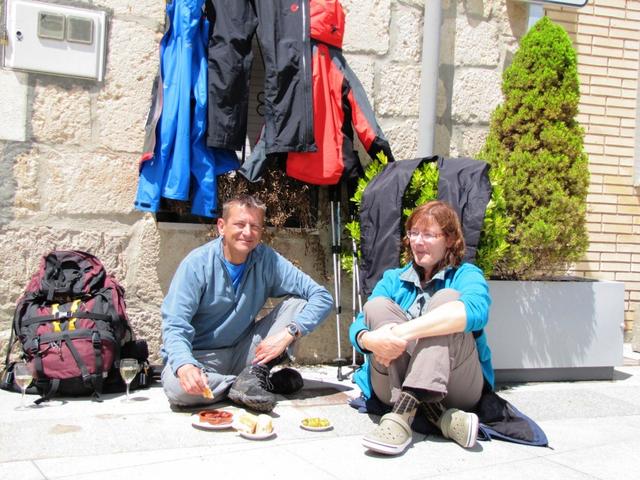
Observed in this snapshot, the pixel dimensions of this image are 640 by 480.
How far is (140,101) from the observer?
423 cm

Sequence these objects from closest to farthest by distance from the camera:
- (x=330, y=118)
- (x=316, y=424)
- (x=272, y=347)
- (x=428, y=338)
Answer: (x=428, y=338) → (x=316, y=424) → (x=272, y=347) → (x=330, y=118)

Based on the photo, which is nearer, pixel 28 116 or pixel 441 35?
pixel 28 116

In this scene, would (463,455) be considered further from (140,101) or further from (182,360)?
(140,101)

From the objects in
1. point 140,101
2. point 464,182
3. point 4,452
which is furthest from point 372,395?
point 140,101

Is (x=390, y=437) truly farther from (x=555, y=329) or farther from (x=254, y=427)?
(x=555, y=329)

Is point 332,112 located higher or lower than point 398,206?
higher

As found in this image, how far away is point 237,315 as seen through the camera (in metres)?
3.60

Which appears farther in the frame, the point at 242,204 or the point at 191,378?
the point at 242,204

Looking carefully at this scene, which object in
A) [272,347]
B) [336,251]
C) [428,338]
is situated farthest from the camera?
[336,251]

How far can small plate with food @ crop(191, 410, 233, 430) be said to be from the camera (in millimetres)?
3078

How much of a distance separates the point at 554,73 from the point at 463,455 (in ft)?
8.20

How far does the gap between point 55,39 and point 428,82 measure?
220 centimetres

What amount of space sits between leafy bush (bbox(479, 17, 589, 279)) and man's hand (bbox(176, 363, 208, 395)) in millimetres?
1980

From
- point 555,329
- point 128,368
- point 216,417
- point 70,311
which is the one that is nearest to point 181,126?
point 70,311
